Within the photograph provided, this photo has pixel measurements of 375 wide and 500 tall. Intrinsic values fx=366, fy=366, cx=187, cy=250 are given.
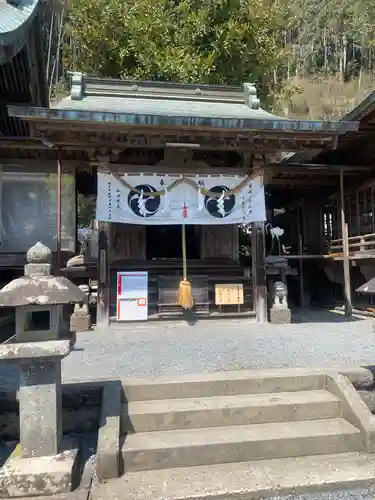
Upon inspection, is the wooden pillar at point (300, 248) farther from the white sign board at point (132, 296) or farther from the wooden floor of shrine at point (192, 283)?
the white sign board at point (132, 296)

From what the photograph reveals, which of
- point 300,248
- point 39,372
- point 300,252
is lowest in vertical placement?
point 39,372

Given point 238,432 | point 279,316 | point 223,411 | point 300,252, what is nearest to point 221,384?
point 223,411

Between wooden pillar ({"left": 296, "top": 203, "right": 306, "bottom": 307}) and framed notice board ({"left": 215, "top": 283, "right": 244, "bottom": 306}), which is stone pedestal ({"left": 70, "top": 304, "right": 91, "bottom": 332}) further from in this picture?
wooden pillar ({"left": 296, "top": 203, "right": 306, "bottom": 307})

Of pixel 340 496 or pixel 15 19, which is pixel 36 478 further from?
pixel 15 19

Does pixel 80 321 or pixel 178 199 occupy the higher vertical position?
pixel 178 199

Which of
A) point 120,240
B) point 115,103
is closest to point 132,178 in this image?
point 120,240

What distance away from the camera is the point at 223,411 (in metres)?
3.52

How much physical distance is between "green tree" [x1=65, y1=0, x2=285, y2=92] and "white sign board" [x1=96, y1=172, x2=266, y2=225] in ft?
26.8

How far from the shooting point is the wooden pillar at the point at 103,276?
23.7 feet

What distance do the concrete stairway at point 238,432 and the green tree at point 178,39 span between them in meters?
12.8

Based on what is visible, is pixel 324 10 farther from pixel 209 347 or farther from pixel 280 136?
pixel 209 347

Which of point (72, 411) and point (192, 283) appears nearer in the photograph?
point (72, 411)

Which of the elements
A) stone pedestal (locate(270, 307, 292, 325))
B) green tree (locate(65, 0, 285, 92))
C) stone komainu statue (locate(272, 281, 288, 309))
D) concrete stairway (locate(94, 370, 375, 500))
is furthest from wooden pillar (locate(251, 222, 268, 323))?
green tree (locate(65, 0, 285, 92))

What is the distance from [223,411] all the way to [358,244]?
7.43 metres
